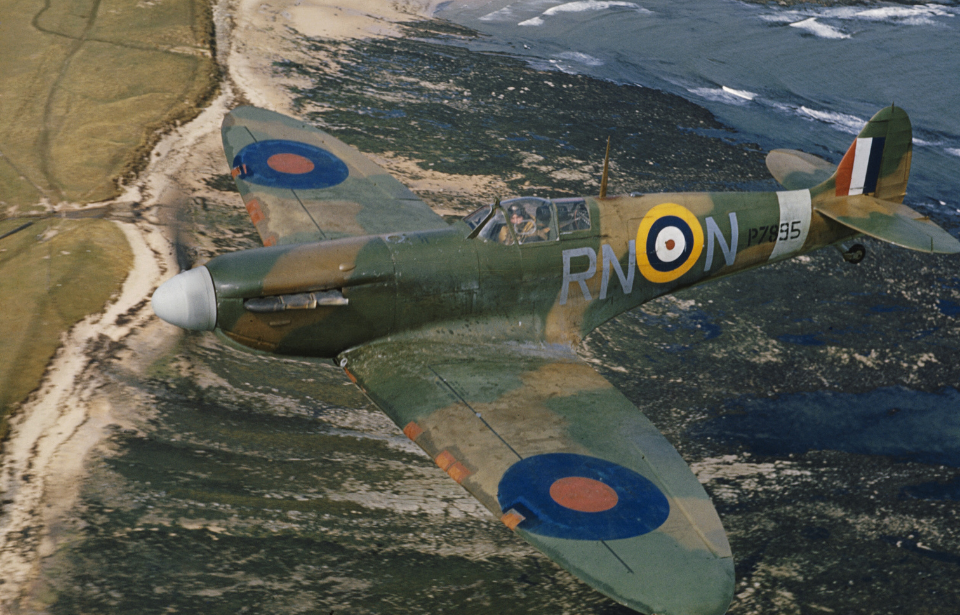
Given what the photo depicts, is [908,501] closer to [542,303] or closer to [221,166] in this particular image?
[542,303]

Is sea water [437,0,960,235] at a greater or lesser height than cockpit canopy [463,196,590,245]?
greater

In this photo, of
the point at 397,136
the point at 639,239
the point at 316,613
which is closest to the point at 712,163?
the point at 397,136

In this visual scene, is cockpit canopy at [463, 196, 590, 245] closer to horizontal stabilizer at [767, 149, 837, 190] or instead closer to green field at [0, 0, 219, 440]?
horizontal stabilizer at [767, 149, 837, 190]

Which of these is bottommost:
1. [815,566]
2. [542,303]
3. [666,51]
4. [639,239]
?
[815,566]

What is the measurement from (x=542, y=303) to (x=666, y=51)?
18.4 metres

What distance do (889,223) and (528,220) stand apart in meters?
5.80

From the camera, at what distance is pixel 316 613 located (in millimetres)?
7891

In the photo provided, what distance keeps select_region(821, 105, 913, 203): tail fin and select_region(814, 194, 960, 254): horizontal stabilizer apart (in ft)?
0.67

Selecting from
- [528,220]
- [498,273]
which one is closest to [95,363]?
[498,273]

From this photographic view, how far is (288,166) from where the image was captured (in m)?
13.0

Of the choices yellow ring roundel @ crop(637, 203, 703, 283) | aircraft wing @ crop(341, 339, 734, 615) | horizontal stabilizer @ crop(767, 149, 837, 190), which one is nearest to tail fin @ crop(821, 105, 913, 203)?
horizontal stabilizer @ crop(767, 149, 837, 190)

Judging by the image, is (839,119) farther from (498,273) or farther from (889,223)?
(498,273)

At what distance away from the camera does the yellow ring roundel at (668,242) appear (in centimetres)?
1151

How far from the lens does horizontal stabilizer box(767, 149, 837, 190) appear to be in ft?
44.9
